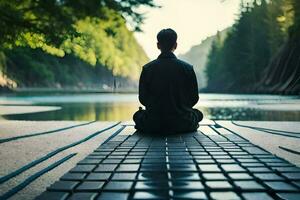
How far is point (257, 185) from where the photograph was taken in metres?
3.02

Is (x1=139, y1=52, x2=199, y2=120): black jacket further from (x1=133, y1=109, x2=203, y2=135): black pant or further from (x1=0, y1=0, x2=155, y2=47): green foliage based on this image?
(x1=0, y1=0, x2=155, y2=47): green foliage

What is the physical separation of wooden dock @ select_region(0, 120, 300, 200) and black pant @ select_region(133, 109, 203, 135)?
147 centimetres

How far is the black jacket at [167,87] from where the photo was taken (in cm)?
696

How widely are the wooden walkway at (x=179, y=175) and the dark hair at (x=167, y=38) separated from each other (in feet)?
8.92

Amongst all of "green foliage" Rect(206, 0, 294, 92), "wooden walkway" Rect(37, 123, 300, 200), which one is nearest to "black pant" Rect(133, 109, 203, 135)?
"wooden walkway" Rect(37, 123, 300, 200)

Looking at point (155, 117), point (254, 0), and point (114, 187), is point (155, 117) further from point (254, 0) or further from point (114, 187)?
point (254, 0)

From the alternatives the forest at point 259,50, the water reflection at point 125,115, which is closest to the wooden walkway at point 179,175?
the water reflection at point 125,115

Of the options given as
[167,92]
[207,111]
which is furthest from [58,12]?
[207,111]

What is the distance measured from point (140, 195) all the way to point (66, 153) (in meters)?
3.10

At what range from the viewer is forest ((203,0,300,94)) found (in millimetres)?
46188

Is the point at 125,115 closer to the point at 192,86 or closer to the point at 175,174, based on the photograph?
the point at 192,86

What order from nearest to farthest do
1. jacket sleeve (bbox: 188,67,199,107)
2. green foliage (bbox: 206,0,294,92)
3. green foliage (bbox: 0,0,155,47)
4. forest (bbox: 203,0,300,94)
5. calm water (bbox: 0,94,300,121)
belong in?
1. green foliage (bbox: 0,0,155,47)
2. jacket sleeve (bbox: 188,67,199,107)
3. calm water (bbox: 0,94,300,121)
4. forest (bbox: 203,0,300,94)
5. green foliage (bbox: 206,0,294,92)

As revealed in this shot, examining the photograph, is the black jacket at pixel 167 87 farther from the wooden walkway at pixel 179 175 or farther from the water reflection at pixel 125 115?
the water reflection at pixel 125 115

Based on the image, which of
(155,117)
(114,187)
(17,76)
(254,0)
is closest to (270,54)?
(254,0)
